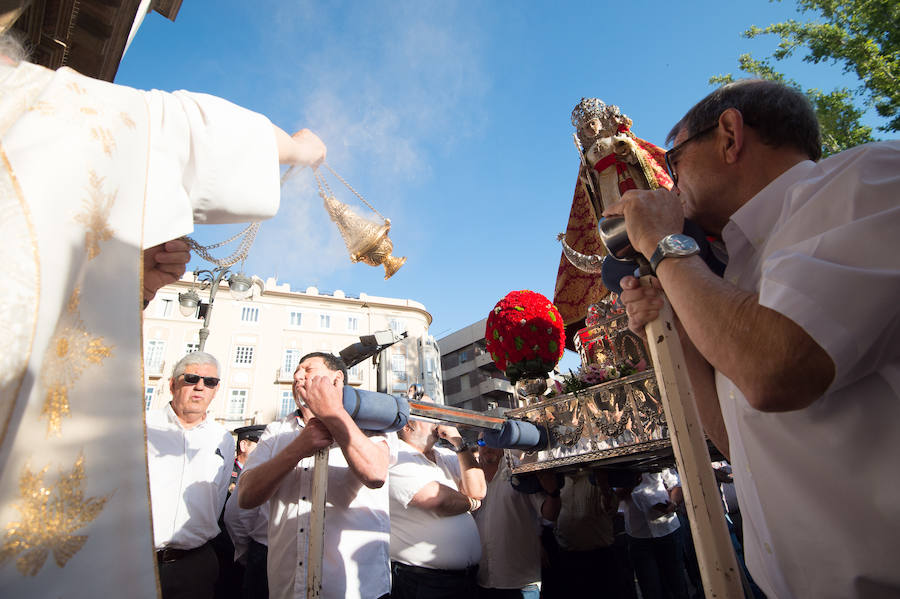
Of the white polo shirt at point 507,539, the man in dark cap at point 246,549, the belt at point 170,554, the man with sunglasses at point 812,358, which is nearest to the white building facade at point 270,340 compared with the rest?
the white polo shirt at point 507,539

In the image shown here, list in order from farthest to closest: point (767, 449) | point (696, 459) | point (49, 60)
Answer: point (49, 60), point (696, 459), point (767, 449)

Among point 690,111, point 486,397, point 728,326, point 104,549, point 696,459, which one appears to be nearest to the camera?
point 104,549

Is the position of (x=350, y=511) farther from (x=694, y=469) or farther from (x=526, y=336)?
(x=694, y=469)

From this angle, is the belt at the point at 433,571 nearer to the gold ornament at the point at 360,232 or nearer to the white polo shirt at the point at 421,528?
the white polo shirt at the point at 421,528

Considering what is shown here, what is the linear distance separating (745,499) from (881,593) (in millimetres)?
421

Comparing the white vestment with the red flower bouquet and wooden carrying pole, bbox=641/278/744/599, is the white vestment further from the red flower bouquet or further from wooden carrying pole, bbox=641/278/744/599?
the red flower bouquet

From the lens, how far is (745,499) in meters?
1.38

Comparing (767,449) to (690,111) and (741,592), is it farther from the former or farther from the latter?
(690,111)

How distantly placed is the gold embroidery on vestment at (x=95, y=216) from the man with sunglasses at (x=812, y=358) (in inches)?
52.5

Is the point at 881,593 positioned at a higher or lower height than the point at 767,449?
lower

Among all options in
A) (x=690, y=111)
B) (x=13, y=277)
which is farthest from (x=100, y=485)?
(x=690, y=111)

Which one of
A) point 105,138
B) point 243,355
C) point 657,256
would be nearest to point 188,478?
point 105,138

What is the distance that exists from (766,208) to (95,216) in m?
1.67

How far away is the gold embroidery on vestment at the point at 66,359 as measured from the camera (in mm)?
804
